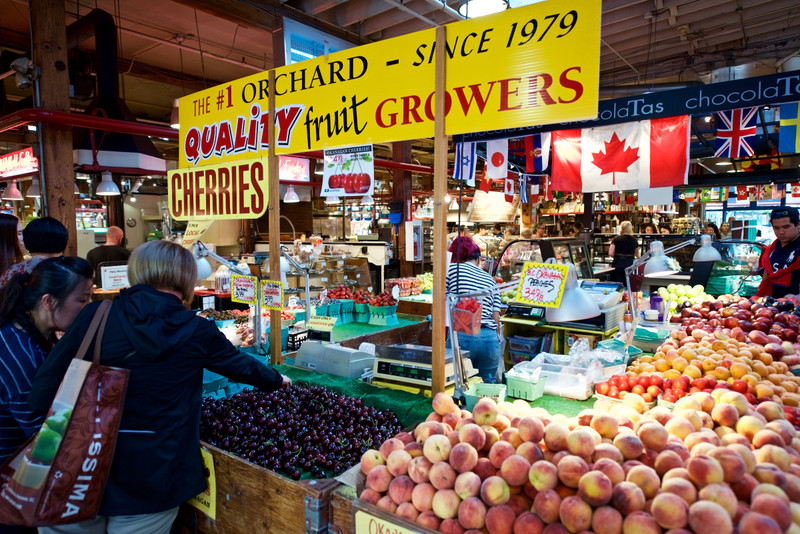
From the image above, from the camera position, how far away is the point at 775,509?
1.15m

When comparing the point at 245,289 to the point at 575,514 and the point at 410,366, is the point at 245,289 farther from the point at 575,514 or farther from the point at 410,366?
the point at 575,514

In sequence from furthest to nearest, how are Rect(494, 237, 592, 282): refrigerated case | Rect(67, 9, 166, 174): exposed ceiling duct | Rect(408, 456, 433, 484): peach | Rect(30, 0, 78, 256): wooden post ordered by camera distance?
Rect(494, 237, 592, 282): refrigerated case < Rect(67, 9, 166, 174): exposed ceiling duct < Rect(30, 0, 78, 256): wooden post < Rect(408, 456, 433, 484): peach

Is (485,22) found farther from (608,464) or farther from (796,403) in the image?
(796,403)

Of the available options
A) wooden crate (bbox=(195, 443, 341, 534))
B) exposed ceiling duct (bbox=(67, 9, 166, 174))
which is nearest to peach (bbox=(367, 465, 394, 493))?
wooden crate (bbox=(195, 443, 341, 534))

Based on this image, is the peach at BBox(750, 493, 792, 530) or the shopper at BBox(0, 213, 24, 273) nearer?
the peach at BBox(750, 493, 792, 530)

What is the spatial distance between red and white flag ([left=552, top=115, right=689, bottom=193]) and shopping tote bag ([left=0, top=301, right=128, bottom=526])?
5027mm

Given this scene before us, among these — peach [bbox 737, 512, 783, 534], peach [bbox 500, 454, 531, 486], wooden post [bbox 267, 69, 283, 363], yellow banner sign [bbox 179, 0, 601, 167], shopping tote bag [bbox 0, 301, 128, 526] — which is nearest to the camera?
peach [bbox 737, 512, 783, 534]

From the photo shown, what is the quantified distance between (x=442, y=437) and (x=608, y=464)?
0.52m

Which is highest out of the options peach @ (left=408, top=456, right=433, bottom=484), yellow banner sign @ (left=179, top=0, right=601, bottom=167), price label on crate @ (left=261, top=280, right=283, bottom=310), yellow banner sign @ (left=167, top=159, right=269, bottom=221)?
yellow banner sign @ (left=179, top=0, right=601, bottom=167)

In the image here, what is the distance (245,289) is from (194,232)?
22.7 inches

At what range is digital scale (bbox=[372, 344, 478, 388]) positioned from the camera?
2.75 metres

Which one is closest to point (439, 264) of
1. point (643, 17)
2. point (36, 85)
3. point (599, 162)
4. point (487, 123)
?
point (487, 123)

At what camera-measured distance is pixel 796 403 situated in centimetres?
209

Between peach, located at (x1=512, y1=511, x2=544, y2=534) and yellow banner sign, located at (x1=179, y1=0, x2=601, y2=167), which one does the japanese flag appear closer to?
yellow banner sign, located at (x1=179, y1=0, x2=601, y2=167)
